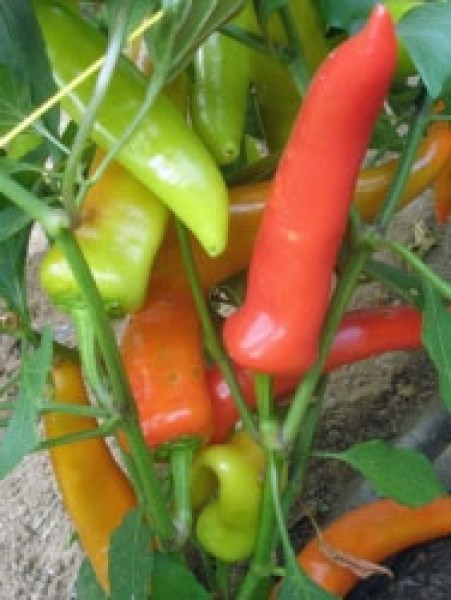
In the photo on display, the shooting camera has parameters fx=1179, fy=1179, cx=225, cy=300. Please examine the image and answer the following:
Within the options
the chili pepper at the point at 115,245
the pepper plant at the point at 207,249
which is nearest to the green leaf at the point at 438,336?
the pepper plant at the point at 207,249

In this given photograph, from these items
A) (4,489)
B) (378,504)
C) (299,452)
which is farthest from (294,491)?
(4,489)

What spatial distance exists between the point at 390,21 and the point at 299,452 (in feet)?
1.48

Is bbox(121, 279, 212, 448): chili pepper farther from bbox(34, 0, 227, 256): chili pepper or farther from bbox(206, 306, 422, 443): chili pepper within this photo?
bbox(34, 0, 227, 256): chili pepper

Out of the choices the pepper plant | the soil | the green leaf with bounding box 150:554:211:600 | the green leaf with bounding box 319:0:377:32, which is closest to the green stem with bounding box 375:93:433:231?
the pepper plant

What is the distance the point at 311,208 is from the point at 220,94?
151 millimetres

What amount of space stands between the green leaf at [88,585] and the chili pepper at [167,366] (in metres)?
0.20

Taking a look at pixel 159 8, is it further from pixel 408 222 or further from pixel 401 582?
pixel 408 222

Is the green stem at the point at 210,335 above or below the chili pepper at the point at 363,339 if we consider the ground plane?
above

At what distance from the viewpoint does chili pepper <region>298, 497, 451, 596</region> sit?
44.4 inches

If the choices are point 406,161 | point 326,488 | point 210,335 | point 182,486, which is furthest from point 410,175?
point 326,488

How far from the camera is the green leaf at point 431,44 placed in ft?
2.36

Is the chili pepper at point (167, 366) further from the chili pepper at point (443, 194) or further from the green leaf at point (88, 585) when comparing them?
the chili pepper at point (443, 194)

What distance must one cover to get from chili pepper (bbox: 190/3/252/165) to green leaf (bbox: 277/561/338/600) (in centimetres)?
33

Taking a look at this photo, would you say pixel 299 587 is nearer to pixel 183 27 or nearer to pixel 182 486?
pixel 182 486
